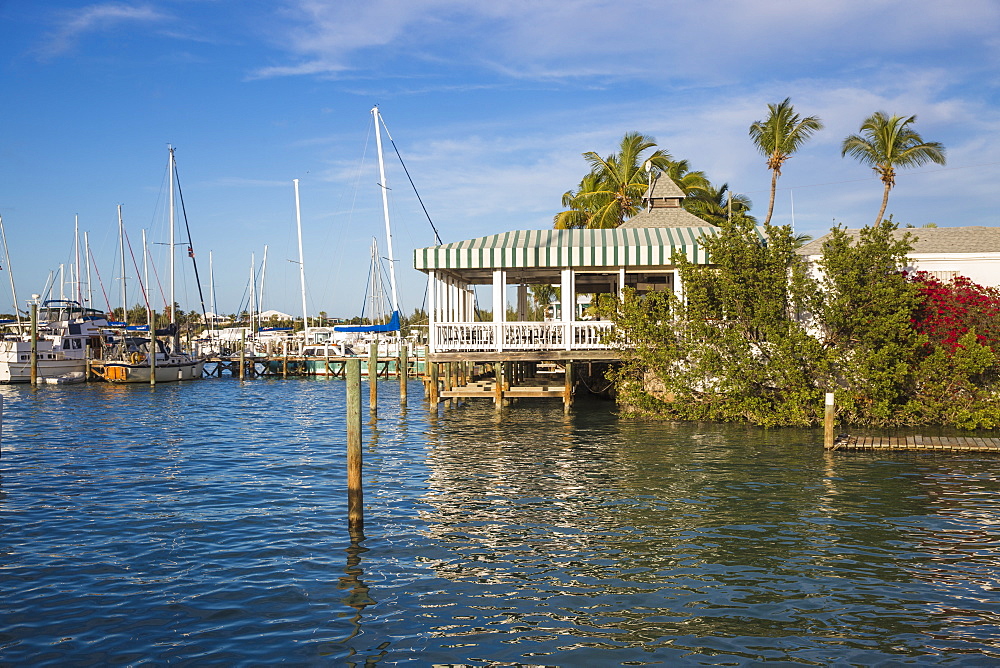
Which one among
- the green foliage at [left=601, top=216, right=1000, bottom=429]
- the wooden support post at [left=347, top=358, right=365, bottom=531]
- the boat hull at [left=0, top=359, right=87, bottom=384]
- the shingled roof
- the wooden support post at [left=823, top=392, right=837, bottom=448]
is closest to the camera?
the wooden support post at [left=347, top=358, right=365, bottom=531]

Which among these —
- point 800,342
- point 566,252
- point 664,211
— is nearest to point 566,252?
point 566,252

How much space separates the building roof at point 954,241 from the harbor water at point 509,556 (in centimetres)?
1023

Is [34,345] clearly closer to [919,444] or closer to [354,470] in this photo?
[354,470]

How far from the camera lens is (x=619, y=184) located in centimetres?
5056

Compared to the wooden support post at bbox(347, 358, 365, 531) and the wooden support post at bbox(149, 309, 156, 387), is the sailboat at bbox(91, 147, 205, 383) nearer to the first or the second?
the wooden support post at bbox(149, 309, 156, 387)

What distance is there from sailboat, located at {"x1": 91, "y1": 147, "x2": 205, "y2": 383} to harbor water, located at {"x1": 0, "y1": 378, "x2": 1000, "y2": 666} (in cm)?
3206

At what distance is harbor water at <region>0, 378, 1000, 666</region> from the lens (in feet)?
29.6

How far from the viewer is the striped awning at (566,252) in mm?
26750

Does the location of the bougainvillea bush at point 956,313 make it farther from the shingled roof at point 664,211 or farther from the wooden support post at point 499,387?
the wooden support post at point 499,387

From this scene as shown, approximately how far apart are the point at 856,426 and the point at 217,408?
2720cm

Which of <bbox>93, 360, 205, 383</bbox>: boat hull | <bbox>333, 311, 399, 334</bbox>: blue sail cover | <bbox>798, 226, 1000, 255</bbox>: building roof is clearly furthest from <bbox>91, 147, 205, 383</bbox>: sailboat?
<bbox>798, 226, 1000, 255</bbox>: building roof

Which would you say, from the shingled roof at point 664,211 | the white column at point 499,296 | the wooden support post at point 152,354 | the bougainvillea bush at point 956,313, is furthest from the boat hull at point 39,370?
the bougainvillea bush at point 956,313

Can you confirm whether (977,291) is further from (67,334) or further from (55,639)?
(67,334)

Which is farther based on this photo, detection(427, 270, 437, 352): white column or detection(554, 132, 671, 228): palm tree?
detection(554, 132, 671, 228): palm tree
